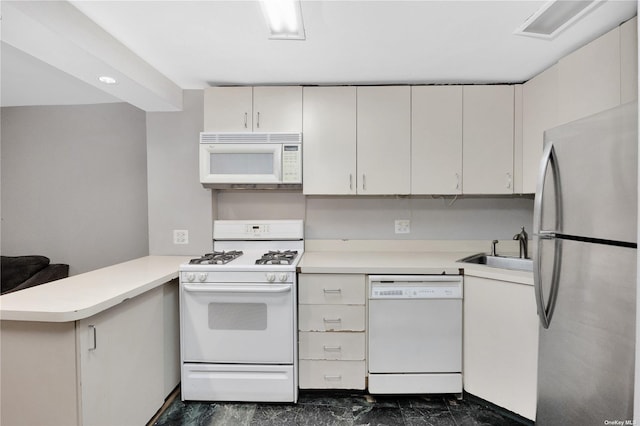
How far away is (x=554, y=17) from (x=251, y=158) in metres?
1.86

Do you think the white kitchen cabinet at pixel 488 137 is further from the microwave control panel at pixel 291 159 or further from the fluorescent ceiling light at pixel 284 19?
the fluorescent ceiling light at pixel 284 19

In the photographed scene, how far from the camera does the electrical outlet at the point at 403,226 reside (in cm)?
256

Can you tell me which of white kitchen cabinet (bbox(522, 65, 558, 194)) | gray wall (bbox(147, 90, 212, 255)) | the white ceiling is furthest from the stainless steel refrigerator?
gray wall (bbox(147, 90, 212, 255))

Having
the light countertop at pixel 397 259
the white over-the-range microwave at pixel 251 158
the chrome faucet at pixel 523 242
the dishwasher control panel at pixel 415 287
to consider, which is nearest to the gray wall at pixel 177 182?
the white over-the-range microwave at pixel 251 158

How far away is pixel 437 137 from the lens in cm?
225

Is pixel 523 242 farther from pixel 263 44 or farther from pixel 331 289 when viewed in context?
pixel 263 44

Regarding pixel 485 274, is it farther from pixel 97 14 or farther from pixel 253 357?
pixel 97 14

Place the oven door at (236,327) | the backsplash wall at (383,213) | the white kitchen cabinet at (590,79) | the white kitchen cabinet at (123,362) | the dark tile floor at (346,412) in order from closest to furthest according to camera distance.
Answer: the white kitchen cabinet at (123,362)
the white kitchen cabinet at (590,79)
the dark tile floor at (346,412)
the oven door at (236,327)
the backsplash wall at (383,213)

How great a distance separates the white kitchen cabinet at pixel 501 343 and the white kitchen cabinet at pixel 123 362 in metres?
1.83

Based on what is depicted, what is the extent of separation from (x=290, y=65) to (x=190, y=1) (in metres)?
0.72

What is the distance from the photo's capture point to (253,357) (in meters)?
1.90

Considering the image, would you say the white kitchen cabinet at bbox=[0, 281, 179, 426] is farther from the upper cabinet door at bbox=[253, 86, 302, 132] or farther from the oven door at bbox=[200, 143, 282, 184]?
the upper cabinet door at bbox=[253, 86, 302, 132]

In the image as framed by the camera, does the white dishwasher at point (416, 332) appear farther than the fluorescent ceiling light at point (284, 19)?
Yes

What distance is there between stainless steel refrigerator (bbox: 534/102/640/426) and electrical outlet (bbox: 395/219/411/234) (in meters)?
1.24
